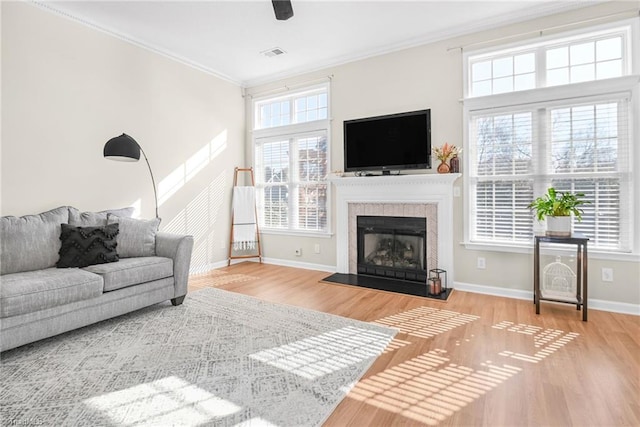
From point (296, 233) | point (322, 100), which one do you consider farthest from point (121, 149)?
point (322, 100)

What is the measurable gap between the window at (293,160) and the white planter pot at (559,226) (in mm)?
2674

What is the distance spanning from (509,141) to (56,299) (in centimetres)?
437

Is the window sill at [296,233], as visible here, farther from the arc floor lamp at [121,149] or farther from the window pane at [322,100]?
the arc floor lamp at [121,149]

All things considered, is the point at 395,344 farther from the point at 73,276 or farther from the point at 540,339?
the point at 73,276

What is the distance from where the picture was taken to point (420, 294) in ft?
11.7

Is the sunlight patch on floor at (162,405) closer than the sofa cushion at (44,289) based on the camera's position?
Yes

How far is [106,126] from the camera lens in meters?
3.71

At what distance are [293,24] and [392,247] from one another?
9.56 ft

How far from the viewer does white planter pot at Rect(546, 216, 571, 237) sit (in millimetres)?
2971

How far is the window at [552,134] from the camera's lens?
308cm

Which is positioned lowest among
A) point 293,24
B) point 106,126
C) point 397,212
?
point 397,212

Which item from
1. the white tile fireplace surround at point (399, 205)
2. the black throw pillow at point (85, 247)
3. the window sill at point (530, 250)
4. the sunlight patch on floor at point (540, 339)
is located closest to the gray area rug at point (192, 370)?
the black throw pillow at point (85, 247)

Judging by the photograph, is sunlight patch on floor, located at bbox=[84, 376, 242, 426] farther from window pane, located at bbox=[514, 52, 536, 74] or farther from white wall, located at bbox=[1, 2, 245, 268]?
window pane, located at bbox=[514, 52, 536, 74]

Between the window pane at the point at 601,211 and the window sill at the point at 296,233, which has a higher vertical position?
the window pane at the point at 601,211
